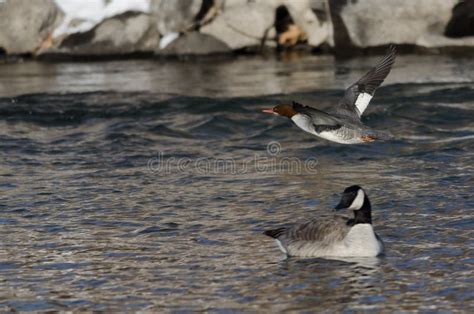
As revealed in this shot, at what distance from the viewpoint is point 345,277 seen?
963cm

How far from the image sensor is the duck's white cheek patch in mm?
10172

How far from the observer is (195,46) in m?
25.3

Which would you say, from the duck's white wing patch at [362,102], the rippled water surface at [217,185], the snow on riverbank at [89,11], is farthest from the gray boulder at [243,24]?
the duck's white wing patch at [362,102]

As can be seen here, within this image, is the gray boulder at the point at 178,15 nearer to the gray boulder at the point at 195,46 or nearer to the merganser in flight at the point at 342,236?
the gray boulder at the point at 195,46

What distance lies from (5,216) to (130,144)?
4932 millimetres

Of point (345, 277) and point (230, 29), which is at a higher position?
point (230, 29)

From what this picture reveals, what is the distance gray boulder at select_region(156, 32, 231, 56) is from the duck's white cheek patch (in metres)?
15.4

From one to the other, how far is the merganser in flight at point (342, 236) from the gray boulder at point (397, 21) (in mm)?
14234

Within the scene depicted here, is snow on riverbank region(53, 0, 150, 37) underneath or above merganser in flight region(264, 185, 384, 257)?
above

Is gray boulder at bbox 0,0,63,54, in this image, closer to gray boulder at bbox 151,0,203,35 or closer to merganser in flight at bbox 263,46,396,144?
gray boulder at bbox 151,0,203,35

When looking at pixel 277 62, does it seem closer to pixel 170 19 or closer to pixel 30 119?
pixel 170 19

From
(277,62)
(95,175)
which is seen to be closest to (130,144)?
(95,175)
